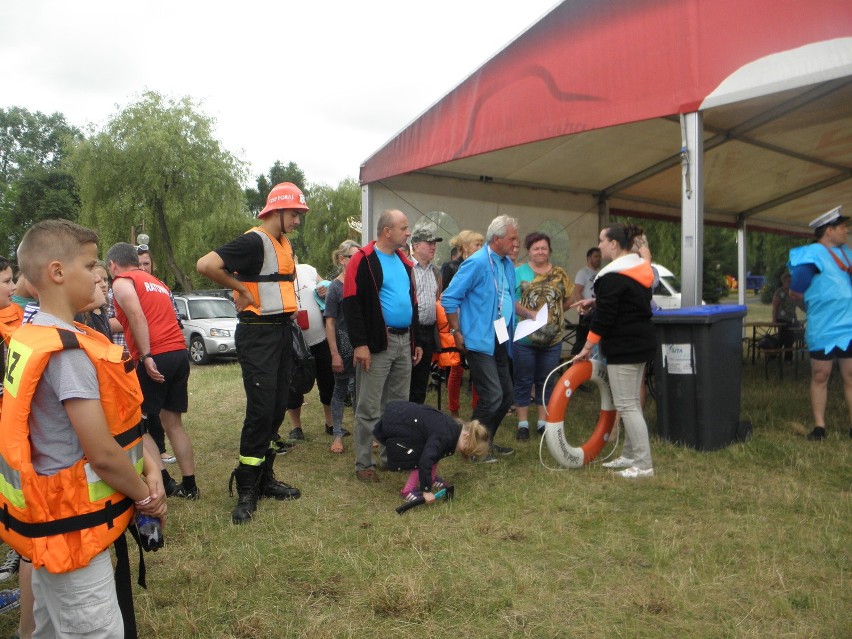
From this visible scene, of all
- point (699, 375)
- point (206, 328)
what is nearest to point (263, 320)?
point (699, 375)

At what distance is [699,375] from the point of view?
5.28 metres

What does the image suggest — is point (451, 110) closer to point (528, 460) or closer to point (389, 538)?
point (528, 460)

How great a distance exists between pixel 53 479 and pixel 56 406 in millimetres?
197

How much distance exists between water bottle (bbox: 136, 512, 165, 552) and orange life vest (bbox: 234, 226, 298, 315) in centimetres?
216

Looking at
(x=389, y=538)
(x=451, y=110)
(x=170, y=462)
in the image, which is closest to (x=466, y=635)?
(x=389, y=538)

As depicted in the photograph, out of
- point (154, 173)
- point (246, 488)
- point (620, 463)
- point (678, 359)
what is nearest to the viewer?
point (246, 488)

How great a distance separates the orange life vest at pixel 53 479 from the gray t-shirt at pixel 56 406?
25 mm

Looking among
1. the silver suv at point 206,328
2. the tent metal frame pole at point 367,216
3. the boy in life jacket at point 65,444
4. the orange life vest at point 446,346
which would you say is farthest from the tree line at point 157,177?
the boy in life jacket at point 65,444

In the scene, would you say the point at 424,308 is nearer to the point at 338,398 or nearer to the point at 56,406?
the point at 338,398

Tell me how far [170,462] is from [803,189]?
38.2 ft

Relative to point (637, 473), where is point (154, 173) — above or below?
above

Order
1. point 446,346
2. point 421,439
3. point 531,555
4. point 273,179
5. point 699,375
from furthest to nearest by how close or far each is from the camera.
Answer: point 273,179 < point 446,346 < point 699,375 < point 421,439 < point 531,555

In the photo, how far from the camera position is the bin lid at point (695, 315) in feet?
17.1

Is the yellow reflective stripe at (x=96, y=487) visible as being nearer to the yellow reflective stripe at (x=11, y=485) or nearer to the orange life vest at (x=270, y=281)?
the yellow reflective stripe at (x=11, y=485)
